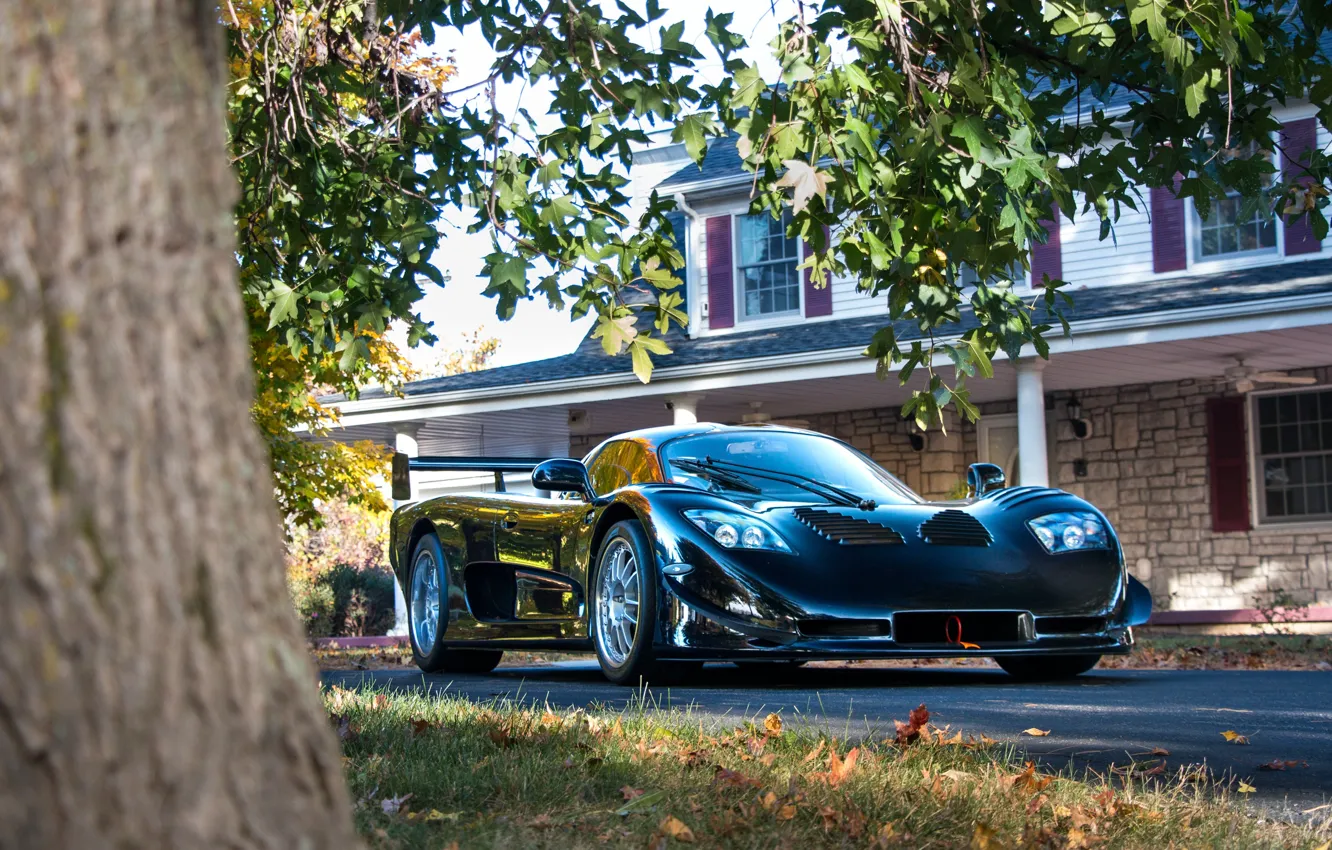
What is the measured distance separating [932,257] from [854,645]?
1.98 m

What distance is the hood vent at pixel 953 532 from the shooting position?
661 cm

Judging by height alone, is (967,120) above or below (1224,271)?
below

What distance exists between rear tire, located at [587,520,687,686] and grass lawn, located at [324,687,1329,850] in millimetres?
2282

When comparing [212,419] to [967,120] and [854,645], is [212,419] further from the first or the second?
[854,645]

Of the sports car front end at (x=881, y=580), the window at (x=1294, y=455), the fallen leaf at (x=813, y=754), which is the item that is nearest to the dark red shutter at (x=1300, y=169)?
the window at (x=1294, y=455)

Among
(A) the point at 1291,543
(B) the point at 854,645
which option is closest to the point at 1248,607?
(A) the point at 1291,543

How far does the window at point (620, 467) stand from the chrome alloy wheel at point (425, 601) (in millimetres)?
1273

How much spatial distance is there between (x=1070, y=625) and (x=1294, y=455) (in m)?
9.15

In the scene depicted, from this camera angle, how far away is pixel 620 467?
775 centimetres

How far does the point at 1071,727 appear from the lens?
16.1 ft

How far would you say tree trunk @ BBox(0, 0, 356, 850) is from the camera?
1281mm

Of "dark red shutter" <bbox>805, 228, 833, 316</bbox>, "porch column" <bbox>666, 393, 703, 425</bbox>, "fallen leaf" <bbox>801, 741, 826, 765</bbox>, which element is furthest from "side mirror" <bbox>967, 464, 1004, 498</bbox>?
"dark red shutter" <bbox>805, 228, 833, 316</bbox>

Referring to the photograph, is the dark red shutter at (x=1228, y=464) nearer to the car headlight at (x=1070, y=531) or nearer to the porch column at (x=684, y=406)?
the porch column at (x=684, y=406)

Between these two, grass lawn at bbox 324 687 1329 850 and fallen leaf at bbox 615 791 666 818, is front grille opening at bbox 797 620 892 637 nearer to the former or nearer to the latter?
grass lawn at bbox 324 687 1329 850
